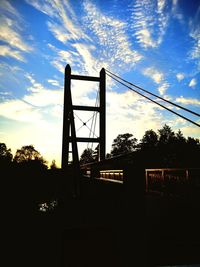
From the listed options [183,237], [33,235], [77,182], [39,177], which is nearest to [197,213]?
[183,237]

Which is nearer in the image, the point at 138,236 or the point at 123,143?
the point at 138,236

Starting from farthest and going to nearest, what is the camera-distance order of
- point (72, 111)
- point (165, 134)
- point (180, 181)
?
1. point (165, 134)
2. point (72, 111)
3. point (180, 181)

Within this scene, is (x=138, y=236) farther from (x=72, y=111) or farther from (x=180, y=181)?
(x=72, y=111)

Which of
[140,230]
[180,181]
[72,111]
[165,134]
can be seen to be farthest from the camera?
[165,134]

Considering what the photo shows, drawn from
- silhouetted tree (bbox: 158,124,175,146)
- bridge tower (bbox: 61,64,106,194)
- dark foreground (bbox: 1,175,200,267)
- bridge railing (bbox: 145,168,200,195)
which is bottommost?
dark foreground (bbox: 1,175,200,267)

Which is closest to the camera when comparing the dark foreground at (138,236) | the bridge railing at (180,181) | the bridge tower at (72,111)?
the bridge railing at (180,181)

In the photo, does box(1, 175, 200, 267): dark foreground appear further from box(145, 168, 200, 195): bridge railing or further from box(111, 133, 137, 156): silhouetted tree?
box(111, 133, 137, 156): silhouetted tree

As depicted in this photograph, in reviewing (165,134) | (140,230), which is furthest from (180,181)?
(165,134)

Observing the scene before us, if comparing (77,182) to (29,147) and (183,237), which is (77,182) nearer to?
(183,237)

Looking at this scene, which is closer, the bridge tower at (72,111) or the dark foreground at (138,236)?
the dark foreground at (138,236)

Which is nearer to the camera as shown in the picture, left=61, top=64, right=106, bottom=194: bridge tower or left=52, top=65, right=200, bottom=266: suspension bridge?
left=52, top=65, right=200, bottom=266: suspension bridge

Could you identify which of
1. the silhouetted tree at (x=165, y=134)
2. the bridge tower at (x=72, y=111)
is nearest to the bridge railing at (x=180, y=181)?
the bridge tower at (x=72, y=111)

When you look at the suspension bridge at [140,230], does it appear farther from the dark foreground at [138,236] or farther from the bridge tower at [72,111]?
the bridge tower at [72,111]

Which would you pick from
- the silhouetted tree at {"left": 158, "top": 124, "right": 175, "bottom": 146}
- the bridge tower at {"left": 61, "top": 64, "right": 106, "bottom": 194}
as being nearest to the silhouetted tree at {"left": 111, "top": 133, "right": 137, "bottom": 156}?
the silhouetted tree at {"left": 158, "top": 124, "right": 175, "bottom": 146}
